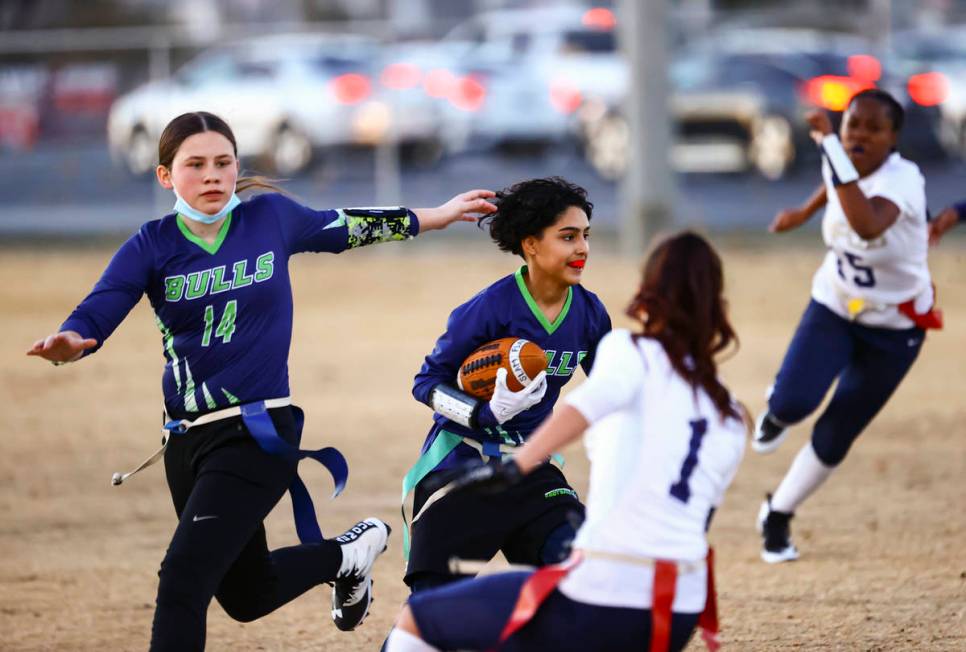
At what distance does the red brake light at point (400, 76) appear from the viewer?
795 inches

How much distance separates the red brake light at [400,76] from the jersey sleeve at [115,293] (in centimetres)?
1554

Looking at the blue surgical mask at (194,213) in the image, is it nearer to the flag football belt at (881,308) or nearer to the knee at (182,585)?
the knee at (182,585)

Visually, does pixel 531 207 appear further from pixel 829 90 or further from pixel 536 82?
pixel 536 82

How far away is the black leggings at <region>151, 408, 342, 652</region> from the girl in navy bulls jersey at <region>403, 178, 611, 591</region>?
49cm

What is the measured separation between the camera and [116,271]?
191 inches

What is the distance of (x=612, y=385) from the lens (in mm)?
3727

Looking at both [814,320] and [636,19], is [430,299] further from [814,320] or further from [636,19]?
[814,320]

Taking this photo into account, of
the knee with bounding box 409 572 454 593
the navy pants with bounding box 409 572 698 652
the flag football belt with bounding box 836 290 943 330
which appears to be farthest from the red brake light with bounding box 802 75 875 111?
the navy pants with bounding box 409 572 698 652

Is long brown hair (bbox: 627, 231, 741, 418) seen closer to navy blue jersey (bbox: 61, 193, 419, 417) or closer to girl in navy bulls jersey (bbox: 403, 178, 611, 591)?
girl in navy bulls jersey (bbox: 403, 178, 611, 591)

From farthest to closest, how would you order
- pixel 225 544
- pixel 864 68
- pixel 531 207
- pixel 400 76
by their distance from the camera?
pixel 864 68, pixel 400 76, pixel 531 207, pixel 225 544

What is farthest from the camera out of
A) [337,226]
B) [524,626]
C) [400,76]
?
[400,76]

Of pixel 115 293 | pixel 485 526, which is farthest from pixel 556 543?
pixel 115 293

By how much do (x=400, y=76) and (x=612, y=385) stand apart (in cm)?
1742

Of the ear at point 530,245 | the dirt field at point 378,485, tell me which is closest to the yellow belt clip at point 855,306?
the dirt field at point 378,485
